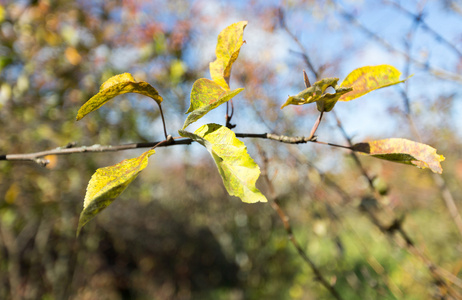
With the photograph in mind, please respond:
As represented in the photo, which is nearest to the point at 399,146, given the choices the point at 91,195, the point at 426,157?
the point at 426,157

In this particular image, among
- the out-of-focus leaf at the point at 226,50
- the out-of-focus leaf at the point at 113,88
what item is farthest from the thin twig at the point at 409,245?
the out-of-focus leaf at the point at 113,88

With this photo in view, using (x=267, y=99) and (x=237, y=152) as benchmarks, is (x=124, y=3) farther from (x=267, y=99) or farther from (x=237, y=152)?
(x=237, y=152)

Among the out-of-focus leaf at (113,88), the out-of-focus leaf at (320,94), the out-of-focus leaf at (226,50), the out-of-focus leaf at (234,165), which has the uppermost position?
the out-of-focus leaf at (226,50)

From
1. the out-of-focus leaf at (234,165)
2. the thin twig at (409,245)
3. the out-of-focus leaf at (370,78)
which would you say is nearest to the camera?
the out-of-focus leaf at (234,165)

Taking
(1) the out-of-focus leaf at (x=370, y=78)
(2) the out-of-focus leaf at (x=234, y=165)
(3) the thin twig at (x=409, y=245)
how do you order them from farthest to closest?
(3) the thin twig at (x=409, y=245) → (1) the out-of-focus leaf at (x=370, y=78) → (2) the out-of-focus leaf at (x=234, y=165)

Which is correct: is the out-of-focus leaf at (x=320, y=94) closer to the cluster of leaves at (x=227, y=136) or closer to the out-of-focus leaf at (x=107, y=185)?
the cluster of leaves at (x=227, y=136)

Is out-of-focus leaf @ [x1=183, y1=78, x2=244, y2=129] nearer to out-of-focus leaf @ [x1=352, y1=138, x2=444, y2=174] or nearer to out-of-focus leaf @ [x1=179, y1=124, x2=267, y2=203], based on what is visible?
out-of-focus leaf @ [x1=179, y1=124, x2=267, y2=203]

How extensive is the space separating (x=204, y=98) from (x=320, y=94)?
20cm

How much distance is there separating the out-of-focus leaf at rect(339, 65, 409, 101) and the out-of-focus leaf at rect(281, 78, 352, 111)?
0.15 feet

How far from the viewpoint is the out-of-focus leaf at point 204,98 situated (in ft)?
1.66

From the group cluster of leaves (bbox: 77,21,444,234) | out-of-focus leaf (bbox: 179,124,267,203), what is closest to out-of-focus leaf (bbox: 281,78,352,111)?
cluster of leaves (bbox: 77,21,444,234)

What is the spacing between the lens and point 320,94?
1.73 feet

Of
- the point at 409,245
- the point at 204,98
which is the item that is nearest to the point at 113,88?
the point at 204,98

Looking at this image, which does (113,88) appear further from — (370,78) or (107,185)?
(370,78)
